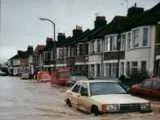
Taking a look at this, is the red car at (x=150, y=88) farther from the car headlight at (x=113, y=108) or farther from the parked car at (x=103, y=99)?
the car headlight at (x=113, y=108)

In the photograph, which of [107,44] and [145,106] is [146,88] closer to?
[145,106]

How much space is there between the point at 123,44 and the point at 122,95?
27.8m

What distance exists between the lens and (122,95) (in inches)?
635

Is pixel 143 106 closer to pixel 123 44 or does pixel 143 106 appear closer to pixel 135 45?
pixel 135 45

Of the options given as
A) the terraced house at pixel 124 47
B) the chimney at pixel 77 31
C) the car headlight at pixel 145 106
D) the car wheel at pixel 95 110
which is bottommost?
the car wheel at pixel 95 110

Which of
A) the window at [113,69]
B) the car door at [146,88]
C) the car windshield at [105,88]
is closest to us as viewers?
the car windshield at [105,88]

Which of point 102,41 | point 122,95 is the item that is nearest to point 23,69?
point 102,41

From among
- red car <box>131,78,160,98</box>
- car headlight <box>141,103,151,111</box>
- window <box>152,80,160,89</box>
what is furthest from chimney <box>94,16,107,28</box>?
car headlight <box>141,103,151,111</box>

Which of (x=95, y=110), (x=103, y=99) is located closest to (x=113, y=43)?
(x=95, y=110)

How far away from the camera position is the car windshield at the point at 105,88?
1659 centimetres

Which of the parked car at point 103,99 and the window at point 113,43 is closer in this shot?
the parked car at point 103,99

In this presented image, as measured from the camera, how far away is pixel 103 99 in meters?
15.3

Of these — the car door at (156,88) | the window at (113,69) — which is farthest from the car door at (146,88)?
the window at (113,69)

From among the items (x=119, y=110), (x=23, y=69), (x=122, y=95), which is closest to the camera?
(x=119, y=110)
